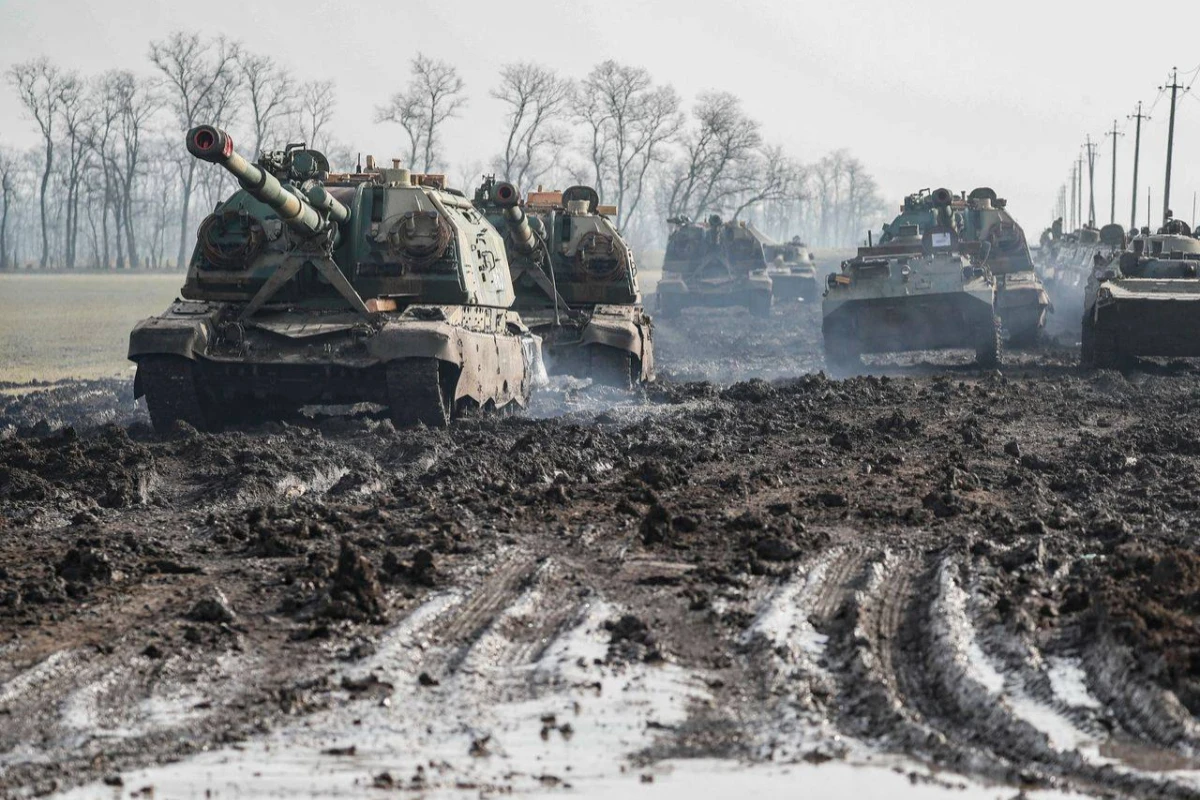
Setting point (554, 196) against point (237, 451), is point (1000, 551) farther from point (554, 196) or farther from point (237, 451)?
point (554, 196)

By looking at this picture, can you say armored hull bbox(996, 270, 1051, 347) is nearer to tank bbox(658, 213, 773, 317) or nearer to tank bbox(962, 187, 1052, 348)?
tank bbox(962, 187, 1052, 348)

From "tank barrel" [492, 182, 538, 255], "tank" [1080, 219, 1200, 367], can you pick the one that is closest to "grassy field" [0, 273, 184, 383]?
"tank barrel" [492, 182, 538, 255]

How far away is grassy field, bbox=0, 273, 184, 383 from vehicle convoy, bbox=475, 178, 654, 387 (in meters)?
8.56

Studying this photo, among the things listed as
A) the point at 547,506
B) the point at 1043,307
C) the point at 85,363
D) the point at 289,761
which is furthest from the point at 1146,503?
the point at 85,363

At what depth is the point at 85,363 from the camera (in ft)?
94.1

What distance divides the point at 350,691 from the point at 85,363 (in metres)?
24.1

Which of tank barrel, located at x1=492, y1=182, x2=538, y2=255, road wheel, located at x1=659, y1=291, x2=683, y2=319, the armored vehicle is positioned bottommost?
road wheel, located at x1=659, y1=291, x2=683, y2=319

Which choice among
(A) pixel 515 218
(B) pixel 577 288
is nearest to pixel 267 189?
(A) pixel 515 218

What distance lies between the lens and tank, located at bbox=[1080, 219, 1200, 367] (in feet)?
67.8

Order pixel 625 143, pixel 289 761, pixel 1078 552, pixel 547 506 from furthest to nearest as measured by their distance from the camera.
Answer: pixel 625 143
pixel 547 506
pixel 1078 552
pixel 289 761

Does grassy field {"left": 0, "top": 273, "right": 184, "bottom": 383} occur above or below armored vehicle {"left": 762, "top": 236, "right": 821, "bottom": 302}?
below

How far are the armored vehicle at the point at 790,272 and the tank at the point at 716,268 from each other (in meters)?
5.55

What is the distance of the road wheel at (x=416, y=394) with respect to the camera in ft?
47.0

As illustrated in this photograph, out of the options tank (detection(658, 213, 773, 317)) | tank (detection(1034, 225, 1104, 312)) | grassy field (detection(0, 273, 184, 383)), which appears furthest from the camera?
tank (detection(1034, 225, 1104, 312))
